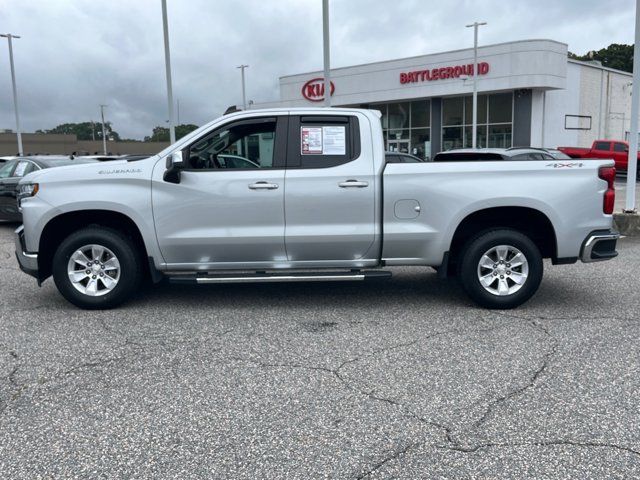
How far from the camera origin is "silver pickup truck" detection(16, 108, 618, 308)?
584cm

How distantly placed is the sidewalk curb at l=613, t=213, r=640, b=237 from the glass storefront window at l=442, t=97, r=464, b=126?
28.3 m

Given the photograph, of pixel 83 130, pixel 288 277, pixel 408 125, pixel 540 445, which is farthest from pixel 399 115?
pixel 83 130

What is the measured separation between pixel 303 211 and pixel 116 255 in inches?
75.7

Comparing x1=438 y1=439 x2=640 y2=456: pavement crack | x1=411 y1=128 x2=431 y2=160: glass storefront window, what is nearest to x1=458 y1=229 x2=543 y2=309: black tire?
x1=438 y1=439 x2=640 y2=456: pavement crack

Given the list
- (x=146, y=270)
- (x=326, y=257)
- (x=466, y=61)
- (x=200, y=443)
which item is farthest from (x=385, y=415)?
(x=466, y=61)

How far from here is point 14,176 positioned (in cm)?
1186

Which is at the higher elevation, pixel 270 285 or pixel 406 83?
pixel 406 83

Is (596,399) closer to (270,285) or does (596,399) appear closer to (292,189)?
(292,189)

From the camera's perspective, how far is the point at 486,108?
37.2 metres

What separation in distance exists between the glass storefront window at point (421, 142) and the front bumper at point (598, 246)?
112 feet

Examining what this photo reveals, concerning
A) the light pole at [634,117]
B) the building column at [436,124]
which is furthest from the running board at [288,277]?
the building column at [436,124]

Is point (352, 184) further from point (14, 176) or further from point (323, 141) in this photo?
point (14, 176)

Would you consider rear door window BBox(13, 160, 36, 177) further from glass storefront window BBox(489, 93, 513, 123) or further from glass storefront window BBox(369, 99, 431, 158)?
glass storefront window BBox(489, 93, 513, 123)

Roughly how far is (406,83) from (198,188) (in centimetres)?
3510
